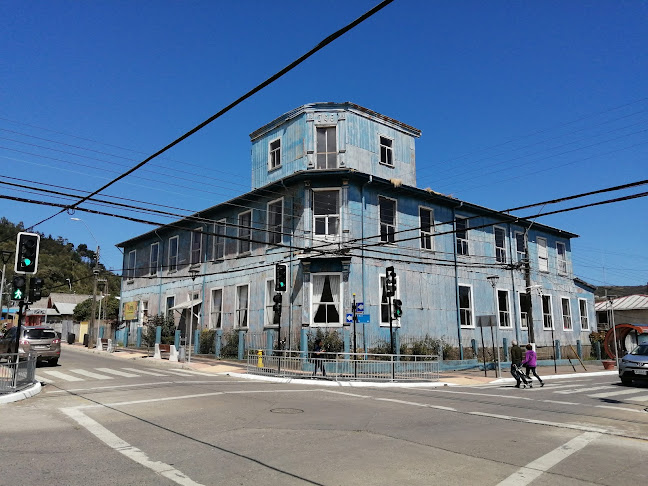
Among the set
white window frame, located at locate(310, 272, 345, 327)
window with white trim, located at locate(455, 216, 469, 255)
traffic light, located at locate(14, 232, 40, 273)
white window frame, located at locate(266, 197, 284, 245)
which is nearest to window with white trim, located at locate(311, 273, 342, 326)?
white window frame, located at locate(310, 272, 345, 327)

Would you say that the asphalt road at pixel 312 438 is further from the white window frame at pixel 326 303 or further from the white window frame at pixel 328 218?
the white window frame at pixel 328 218

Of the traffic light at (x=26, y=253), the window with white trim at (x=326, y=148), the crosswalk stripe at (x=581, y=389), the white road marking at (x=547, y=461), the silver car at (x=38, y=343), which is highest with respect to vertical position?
the window with white trim at (x=326, y=148)

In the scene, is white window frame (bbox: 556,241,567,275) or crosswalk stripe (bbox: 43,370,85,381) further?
white window frame (bbox: 556,241,567,275)

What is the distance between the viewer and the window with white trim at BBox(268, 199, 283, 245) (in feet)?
86.0

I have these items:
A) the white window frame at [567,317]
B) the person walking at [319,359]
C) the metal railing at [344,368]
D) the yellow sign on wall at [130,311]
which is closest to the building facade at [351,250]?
the white window frame at [567,317]

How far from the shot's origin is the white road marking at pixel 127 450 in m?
5.93

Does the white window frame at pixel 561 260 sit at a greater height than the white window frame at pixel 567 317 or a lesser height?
greater

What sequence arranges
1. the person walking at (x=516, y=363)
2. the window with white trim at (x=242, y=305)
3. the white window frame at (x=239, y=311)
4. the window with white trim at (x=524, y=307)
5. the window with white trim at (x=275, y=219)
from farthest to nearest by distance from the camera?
the window with white trim at (x=524, y=307)
the window with white trim at (x=242, y=305)
the white window frame at (x=239, y=311)
the window with white trim at (x=275, y=219)
the person walking at (x=516, y=363)

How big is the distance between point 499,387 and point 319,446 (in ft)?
42.1

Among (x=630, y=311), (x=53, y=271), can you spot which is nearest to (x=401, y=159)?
(x=630, y=311)

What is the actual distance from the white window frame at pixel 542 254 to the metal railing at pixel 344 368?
19248 millimetres

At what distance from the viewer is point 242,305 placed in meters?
28.2

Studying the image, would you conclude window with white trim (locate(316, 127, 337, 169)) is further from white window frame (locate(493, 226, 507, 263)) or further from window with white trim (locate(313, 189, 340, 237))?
white window frame (locate(493, 226, 507, 263))

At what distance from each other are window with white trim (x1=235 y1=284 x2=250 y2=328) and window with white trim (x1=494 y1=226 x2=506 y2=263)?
1603 cm
